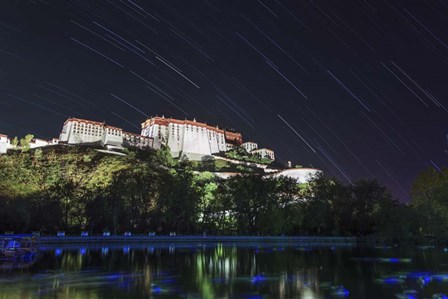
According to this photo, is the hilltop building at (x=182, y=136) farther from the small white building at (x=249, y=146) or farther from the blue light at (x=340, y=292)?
the blue light at (x=340, y=292)

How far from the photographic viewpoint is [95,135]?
100562 mm

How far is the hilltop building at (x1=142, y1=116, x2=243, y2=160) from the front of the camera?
110500 millimetres

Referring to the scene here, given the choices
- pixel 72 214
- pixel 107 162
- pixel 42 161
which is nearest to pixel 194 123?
pixel 107 162

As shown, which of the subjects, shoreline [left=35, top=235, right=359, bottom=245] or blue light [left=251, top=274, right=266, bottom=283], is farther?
shoreline [left=35, top=235, right=359, bottom=245]

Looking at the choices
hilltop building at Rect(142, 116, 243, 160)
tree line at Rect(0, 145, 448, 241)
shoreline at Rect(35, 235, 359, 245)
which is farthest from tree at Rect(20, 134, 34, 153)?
shoreline at Rect(35, 235, 359, 245)

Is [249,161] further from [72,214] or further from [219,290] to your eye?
[219,290]

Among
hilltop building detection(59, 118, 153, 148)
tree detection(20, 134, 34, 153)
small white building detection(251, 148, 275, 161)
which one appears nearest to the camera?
tree detection(20, 134, 34, 153)

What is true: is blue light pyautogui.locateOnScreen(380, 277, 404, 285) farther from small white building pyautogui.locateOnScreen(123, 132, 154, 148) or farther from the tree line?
small white building pyautogui.locateOnScreen(123, 132, 154, 148)

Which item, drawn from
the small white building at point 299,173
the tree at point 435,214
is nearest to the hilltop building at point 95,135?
the small white building at point 299,173

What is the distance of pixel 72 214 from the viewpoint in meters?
53.5

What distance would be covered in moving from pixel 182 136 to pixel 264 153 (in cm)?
3265

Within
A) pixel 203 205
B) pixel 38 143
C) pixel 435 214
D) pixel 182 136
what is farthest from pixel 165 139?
pixel 435 214

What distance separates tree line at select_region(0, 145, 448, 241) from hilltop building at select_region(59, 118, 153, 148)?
84.8 feet

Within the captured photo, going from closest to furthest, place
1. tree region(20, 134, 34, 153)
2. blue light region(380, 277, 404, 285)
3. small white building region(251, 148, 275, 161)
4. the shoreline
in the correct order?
blue light region(380, 277, 404, 285) < the shoreline < tree region(20, 134, 34, 153) < small white building region(251, 148, 275, 161)
